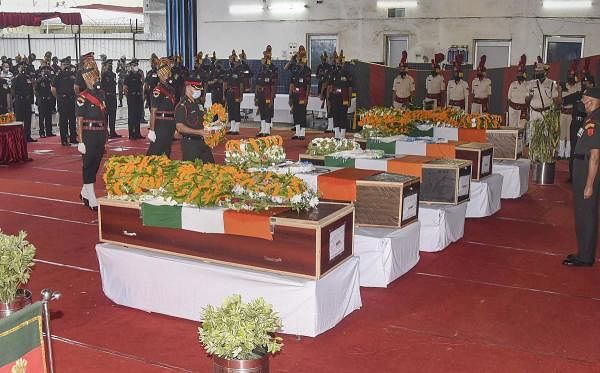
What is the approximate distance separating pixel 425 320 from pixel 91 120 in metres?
4.99

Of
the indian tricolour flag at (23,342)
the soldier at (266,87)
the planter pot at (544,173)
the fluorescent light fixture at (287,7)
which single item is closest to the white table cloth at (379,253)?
the indian tricolour flag at (23,342)

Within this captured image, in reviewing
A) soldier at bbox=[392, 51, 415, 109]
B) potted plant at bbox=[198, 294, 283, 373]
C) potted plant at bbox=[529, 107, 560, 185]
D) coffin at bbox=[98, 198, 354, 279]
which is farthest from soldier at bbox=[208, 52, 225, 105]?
potted plant at bbox=[198, 294, 283, 373]

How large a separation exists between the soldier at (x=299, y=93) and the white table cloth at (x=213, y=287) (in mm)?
10925

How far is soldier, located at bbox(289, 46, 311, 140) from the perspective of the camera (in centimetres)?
1598

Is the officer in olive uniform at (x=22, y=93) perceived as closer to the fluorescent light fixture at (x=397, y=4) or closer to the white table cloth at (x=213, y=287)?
the fluorescent light fixture at (x=397, y=4)

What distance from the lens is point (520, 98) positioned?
1367 centimetres

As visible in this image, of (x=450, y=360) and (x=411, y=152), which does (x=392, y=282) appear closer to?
(x=450, y=360)

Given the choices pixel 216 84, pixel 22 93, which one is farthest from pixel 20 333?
pixel 216 84

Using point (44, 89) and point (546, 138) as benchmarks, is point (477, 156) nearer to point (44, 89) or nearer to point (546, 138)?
point (546, 138)

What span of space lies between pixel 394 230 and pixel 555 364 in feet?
6.20

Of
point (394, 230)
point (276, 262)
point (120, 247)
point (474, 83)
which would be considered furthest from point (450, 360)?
point (474, 83)

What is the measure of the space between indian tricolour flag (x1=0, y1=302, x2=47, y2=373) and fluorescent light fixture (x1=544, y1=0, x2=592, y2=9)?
15.6m

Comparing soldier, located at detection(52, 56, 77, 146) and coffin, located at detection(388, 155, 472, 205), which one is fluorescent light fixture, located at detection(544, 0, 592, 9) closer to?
coffin, located at detection(388, 155, 472, 205)

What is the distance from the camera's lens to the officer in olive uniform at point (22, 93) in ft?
48.3
